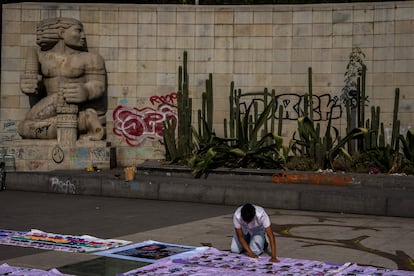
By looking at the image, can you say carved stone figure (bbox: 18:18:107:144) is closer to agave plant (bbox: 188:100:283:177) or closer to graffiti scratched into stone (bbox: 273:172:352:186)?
agave plant (bbox: 188:100:283:177)

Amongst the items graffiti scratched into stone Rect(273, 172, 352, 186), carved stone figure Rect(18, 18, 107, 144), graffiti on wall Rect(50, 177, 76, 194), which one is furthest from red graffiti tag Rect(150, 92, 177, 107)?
graffiti scratched into stone Rect(273, 172, 352, 186)

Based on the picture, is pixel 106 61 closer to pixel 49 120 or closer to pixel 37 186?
pixel 49 120

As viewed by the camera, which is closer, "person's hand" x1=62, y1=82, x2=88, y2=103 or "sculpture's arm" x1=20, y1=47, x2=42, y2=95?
"person's hand" x1=62, y1=82, x2=88, y2=103

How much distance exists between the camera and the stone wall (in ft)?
54.2

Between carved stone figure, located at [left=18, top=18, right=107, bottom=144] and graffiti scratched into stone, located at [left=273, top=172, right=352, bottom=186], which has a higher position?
carved stone figure, located at [left=18, top=18, right=107, bottom=144]

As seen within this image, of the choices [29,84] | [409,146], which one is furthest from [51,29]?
[409,146]

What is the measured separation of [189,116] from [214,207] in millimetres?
3566

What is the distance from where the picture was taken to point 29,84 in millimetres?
16625

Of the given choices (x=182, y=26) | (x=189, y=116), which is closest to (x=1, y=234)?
(x=189, y=116)

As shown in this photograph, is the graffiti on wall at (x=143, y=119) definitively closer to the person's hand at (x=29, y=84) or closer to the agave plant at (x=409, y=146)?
the person's hand at (x=29, y=84)

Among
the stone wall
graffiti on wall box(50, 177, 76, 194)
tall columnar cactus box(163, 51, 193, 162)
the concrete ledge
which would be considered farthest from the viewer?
the stone wall

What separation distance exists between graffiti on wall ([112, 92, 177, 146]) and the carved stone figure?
0.54 meters

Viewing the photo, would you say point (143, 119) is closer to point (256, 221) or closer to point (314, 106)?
point (314, 106)

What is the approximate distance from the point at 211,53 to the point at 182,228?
8.22 metres
